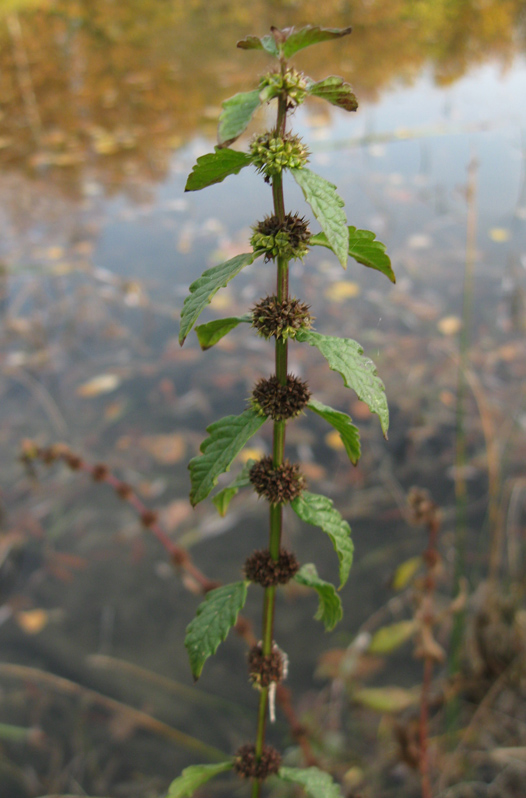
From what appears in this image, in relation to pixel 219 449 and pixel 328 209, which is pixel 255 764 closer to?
pixel 219 449

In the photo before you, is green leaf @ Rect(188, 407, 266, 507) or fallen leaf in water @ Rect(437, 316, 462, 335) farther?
fallen leaf in water @ Rect(437, 316, 462, 335)

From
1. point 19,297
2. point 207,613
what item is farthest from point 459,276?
point 207,613

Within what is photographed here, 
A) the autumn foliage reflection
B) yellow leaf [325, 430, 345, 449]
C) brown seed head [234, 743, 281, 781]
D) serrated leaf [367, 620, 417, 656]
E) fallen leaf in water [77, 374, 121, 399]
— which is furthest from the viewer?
the autumn foliage reflection

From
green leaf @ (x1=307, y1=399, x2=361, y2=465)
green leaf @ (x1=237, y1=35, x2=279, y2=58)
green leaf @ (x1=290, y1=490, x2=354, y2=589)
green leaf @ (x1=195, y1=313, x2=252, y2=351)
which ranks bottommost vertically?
→ green leaf @ (x1=290, y1=490, x2=354, y2=589)

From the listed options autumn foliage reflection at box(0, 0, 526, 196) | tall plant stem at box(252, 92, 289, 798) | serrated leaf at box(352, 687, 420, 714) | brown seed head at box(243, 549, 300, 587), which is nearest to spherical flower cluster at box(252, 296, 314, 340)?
tall plant stem at box(252, 92, 289, 798)

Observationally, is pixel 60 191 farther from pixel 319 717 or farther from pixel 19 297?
pixel 319 717

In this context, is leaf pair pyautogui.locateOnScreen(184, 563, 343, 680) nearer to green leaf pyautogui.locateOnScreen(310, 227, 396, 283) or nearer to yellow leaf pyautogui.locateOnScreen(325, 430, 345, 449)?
green leaf pyautogui.locateOnScreen(310, 227, 396, 283)

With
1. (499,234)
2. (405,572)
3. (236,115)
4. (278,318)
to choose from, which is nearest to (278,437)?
(278,318)

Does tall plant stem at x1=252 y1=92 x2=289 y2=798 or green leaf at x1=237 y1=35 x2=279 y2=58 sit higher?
green leaf at x1=237 y1=35 x2=279 y2=58

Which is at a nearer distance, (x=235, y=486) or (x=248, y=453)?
(x=235, y=486)
